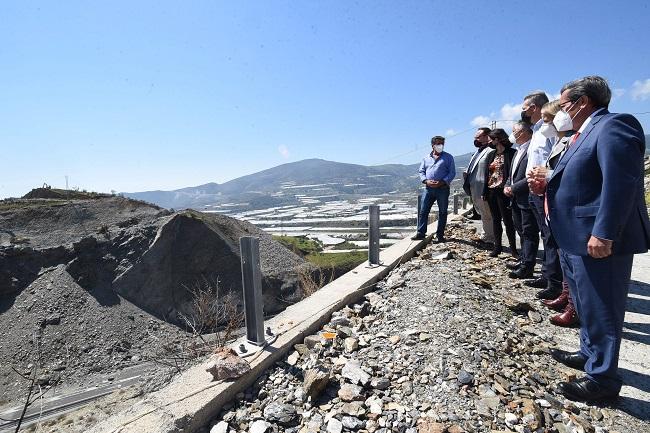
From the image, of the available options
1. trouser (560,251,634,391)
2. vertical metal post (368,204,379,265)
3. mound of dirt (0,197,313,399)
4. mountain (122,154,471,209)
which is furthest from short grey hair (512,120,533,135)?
mountain (122,154,471,209)

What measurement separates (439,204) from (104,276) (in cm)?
1965

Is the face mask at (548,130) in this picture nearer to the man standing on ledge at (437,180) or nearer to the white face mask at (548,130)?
the white face mask at (548,130)

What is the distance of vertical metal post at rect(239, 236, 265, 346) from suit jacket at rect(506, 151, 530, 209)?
3080 millimetres

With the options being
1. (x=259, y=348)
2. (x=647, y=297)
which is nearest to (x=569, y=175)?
(x=259, y=348)

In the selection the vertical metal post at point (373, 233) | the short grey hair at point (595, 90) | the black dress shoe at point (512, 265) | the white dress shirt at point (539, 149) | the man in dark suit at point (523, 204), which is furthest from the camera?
the vertical metal post at point (373, 233)

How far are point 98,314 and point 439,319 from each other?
62.0 feet

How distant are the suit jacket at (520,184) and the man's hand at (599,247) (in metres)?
2.10

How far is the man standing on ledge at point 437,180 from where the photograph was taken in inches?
231

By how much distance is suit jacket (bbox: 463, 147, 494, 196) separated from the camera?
4965 millimetres

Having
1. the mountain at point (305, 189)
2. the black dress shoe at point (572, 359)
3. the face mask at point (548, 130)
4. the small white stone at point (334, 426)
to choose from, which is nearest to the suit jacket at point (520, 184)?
the face mask at point (548, 130)

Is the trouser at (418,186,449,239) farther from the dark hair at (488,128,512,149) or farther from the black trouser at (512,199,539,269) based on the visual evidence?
the black trouser at (512,199,539,269)

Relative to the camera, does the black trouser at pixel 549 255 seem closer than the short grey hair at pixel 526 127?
Yes

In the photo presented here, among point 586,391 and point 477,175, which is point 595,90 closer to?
point 586,391

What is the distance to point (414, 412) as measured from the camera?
1.85 meters
